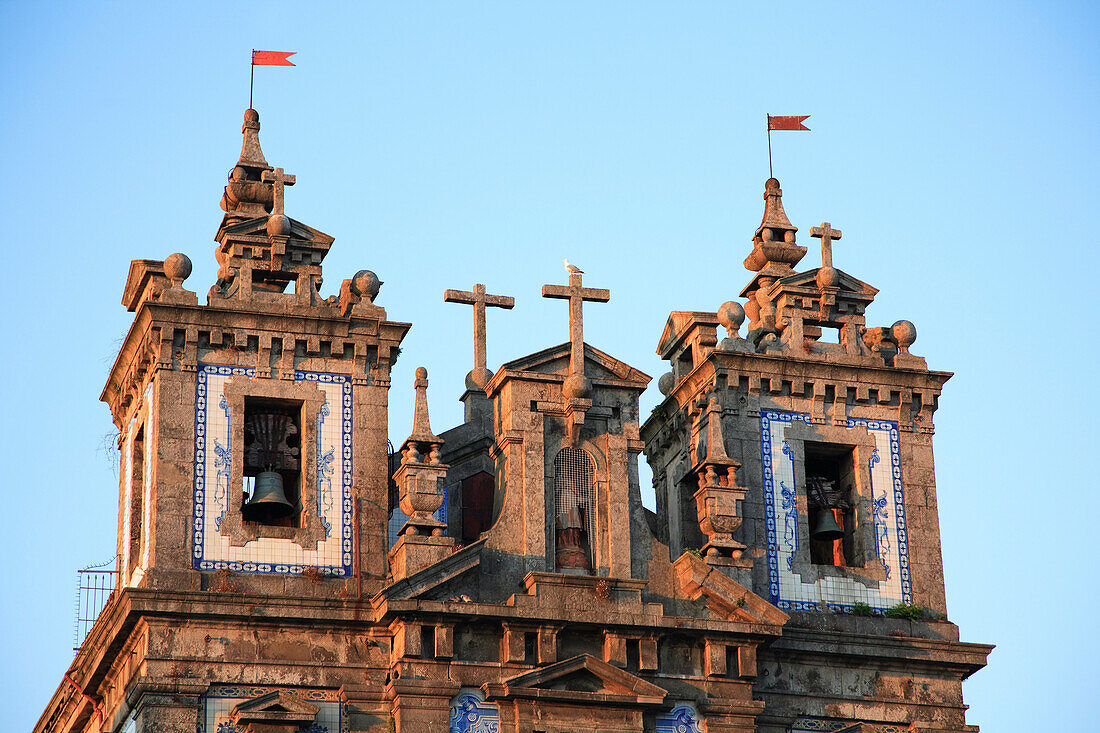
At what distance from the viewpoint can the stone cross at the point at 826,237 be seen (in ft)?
141

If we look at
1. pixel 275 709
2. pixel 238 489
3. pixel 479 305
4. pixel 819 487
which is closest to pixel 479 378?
pixel 479 305

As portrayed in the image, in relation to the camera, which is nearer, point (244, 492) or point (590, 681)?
point (590, 681)

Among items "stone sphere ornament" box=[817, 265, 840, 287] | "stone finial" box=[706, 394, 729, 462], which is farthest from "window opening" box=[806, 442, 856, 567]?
"stone sphere ornament" box=[817, 265, 840, 287]

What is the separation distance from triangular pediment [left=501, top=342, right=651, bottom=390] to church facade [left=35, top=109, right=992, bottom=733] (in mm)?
40

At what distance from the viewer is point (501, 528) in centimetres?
3809

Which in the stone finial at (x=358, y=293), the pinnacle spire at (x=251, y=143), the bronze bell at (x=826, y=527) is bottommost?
the bronze bell at (x=826, y=527)

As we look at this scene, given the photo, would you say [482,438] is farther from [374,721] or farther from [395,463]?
[374,721]

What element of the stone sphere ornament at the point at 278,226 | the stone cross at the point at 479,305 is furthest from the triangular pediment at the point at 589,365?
the stone sphere ornament at the point at 278,226

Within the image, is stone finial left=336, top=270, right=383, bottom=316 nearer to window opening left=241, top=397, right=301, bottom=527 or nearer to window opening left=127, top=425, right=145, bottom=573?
window opening left=241, top=397, right=301, bottom=527

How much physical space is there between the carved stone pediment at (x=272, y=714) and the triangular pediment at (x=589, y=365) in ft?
22.6

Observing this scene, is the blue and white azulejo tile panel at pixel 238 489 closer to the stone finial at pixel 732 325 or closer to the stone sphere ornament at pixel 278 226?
the stone sphere ornament at pixel 278 226

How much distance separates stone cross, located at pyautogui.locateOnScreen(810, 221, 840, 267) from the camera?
4312 cm

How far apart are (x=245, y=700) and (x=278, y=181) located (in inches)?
382

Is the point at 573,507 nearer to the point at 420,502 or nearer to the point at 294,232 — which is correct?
the point at 420,502
